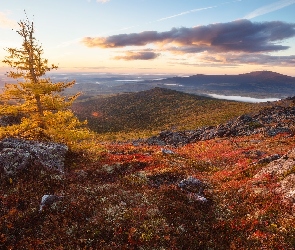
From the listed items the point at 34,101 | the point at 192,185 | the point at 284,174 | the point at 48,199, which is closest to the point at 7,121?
the point at 34,101

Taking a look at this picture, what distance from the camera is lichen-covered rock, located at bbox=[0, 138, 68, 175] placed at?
1881 centimetres

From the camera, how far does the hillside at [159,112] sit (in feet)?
310

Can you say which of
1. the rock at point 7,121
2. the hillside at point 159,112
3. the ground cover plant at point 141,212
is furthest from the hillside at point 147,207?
the hillside at point 159,112

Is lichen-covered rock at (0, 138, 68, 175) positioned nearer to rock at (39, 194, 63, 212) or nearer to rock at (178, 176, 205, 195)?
rock at (39, 194, 63, 212)

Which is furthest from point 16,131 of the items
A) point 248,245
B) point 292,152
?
point 292,152

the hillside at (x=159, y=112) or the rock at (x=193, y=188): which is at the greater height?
the rock at (x=193, y=188)

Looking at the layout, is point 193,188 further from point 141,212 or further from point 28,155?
point 28,155

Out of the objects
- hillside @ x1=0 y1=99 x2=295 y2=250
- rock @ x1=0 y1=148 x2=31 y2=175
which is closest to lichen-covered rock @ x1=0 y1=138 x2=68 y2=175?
rock @ x1=0 y1=148 x2=31 y2=175

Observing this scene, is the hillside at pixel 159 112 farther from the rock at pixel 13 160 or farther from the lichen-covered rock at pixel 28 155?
the rock at pixel 13 160

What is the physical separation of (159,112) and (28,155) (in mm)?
111360

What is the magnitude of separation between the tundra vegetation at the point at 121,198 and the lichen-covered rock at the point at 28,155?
2.13 feet

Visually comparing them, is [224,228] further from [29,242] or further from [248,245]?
[29,242]

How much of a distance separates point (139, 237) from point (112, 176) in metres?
8.98

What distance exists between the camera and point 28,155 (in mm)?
19766
